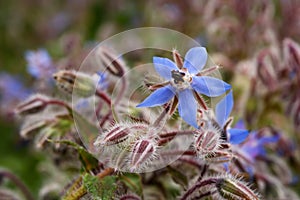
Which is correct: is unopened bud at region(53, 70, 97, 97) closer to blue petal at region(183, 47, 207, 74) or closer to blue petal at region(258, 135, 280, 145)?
blue petal at region(183, 47, 207, 74)

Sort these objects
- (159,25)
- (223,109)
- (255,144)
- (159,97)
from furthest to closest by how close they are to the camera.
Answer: (159,25), (255,144), (223,109), (159,97)

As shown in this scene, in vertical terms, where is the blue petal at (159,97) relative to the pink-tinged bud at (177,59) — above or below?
below

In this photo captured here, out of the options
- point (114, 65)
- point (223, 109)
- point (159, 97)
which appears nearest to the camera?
point (159, 97)

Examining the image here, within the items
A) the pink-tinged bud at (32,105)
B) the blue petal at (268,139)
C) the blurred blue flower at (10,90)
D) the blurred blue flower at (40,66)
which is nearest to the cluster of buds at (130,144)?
the pink-tinged bud at (32,105)

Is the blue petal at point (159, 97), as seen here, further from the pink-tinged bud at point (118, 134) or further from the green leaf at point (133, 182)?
the green leaf at point (133, 182)

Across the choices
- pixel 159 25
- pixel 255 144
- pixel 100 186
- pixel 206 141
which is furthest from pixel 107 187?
pixel 159 25

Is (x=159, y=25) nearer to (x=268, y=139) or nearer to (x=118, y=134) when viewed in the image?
(x=268, y=139)

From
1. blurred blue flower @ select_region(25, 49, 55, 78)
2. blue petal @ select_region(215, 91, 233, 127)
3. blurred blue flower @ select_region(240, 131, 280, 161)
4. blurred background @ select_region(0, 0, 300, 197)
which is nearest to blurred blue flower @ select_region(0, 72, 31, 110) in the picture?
blurred background @ select_region(0, 0, 300, 197)

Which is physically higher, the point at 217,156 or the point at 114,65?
the point at 114,65
